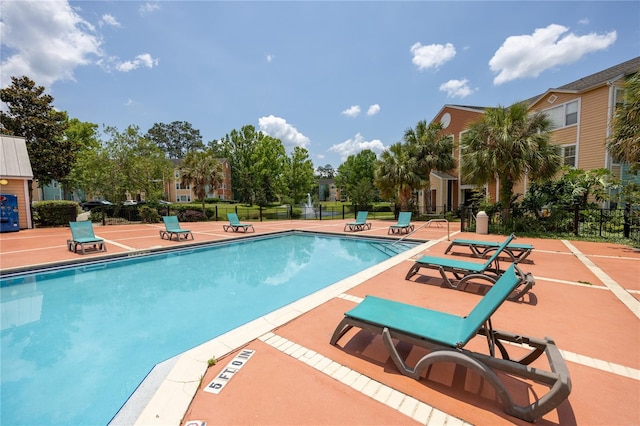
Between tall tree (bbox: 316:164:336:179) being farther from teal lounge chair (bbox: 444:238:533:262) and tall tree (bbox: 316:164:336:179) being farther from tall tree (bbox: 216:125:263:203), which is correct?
teal lounge chair (bbox: 444:238:533:262)

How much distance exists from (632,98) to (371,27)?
32.6 feet

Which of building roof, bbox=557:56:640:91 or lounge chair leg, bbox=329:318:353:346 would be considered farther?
building roof, bbox=557:56:640:91

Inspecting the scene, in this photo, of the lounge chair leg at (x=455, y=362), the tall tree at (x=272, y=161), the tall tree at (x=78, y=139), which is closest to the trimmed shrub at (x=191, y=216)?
the tall tree at (x=78, y=139)

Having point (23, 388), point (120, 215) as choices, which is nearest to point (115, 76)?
point (120, 215)

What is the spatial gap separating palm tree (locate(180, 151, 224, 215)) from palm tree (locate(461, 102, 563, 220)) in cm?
2476

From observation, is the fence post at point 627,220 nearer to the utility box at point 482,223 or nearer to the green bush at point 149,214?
the utility box at point 482,223

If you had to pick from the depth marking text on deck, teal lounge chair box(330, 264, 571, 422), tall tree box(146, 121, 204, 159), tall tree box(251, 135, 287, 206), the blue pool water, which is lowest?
the blue pool water

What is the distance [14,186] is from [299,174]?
23987 millimetres

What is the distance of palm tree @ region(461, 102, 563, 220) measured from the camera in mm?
12430

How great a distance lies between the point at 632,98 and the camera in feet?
28.2

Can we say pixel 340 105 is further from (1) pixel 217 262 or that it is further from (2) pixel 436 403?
(2) pixel 436 403

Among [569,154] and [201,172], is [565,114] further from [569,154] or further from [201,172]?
[201,172]

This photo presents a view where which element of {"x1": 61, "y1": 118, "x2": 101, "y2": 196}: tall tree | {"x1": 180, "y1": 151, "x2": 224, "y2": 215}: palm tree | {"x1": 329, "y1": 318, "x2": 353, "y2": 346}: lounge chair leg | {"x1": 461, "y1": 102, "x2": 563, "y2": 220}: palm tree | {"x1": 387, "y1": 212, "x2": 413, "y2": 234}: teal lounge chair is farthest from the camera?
{"x1": 180, "y1": 151, "x2": 224, "y2": 215}: palm tree

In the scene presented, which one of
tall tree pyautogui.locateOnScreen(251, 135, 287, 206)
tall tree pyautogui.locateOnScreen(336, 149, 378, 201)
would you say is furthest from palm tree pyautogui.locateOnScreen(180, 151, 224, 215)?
tall tree pyautogui.locateOnScreen(336, 149, 378, 201)
